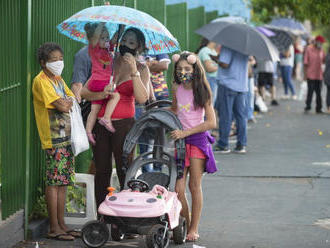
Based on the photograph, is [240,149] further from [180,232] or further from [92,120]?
[180,232]

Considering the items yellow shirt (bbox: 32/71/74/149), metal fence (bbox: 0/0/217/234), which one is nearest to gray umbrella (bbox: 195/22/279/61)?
metal fence (bbox: 0/0/217/234)

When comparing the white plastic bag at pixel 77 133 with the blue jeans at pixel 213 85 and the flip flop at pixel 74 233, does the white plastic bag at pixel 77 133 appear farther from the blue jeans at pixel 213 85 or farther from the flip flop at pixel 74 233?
the blue jeans at pixel 213 85

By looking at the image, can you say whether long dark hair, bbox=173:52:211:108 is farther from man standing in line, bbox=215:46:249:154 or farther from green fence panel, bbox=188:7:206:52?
green fence panel, bbox=188:7:206:52

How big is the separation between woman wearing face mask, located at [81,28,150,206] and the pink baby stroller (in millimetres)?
277

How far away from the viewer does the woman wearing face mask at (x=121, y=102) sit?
24.3 ft

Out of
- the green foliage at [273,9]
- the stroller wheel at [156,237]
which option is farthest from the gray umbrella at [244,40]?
the green foliage at [273,9]

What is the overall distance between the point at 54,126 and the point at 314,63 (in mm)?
13413

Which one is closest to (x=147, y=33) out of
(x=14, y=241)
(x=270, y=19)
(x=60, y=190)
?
(x=60, y=190)

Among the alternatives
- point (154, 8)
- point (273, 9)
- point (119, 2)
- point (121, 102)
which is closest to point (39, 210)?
point (121, 102)

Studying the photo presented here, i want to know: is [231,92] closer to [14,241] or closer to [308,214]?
[308,214]

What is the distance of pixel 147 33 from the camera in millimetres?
7828

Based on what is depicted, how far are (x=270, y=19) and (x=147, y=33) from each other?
72.2 ft

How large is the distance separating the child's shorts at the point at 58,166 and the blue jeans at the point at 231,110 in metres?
5.90

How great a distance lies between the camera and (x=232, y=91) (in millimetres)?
12844
